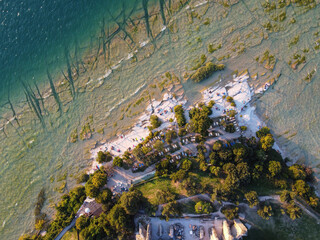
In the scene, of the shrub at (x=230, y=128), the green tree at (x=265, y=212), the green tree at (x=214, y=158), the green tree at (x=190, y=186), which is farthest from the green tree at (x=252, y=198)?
the shrub at (x=230, y=128)

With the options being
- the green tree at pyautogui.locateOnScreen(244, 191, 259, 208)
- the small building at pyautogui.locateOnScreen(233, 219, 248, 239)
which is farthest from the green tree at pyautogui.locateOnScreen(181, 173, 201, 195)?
the small building at pyautogui.locateOnScreen(233, 219, 248, 239)

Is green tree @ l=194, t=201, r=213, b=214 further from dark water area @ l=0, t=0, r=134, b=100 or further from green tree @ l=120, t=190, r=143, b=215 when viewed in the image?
dark water area @ l=0, t=0, r=134, b=100

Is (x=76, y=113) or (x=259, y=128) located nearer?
(x=259, y=128)

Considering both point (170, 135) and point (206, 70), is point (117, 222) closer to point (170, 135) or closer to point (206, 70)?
point (170, 135)

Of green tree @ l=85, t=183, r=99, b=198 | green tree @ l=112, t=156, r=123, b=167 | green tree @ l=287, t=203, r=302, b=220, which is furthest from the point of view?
green tree @ l=112, t=156, r=123, b=167

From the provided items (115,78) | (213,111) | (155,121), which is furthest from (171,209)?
(115,78)

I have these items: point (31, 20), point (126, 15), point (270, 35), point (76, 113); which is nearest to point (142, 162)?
point (76, 113)

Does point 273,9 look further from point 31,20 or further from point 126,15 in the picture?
point 31,20

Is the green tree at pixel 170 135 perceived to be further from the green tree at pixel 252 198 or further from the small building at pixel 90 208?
the small building at pixel 90 208
